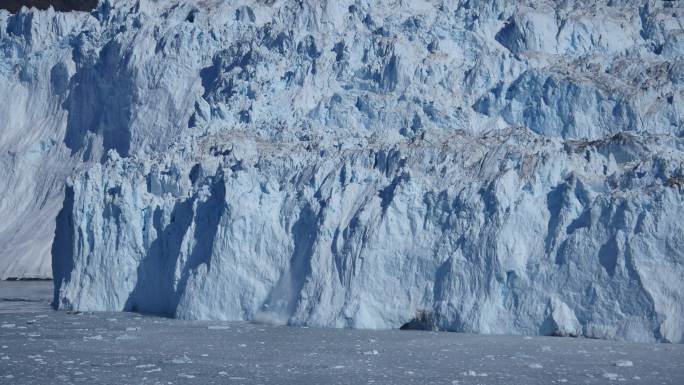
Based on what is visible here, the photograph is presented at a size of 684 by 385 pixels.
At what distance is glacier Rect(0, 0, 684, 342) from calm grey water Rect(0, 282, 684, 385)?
30.9 inches

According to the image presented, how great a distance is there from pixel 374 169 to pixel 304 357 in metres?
4.89

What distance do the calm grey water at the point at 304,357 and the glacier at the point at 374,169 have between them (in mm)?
784

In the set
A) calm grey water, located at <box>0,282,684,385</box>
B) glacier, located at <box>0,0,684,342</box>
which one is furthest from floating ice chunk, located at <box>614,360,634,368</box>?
glacier, located at <box>0,0,684,342</box>

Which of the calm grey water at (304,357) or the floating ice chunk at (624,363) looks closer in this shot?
the calm grey water at (304,357)

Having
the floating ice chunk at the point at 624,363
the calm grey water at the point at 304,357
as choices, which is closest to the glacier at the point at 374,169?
the calm grey water at the point at 304,357

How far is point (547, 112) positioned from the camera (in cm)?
2048

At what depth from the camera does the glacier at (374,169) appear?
48.9ft

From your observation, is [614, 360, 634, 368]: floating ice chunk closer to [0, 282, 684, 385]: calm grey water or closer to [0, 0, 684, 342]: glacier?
[0, 282, 684, 385]: calm grey water

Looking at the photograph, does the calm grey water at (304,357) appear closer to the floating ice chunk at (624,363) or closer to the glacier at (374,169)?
the floating ice chunk at (624,363)

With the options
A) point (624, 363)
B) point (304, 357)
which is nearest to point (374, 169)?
point (304, 357)

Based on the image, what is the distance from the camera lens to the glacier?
1489 cm

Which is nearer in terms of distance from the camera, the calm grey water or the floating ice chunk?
the calm grey water

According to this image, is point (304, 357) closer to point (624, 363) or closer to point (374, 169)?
point (624, 363)

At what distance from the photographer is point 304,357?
13102 millimetres
